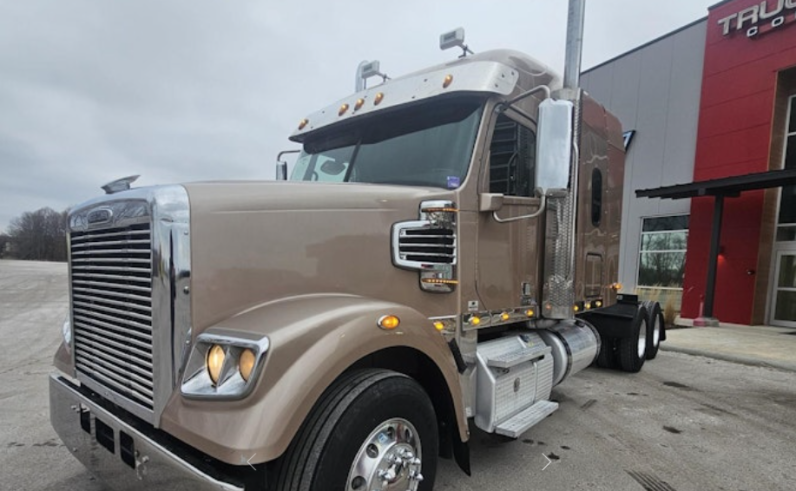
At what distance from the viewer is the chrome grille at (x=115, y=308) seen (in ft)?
6.57

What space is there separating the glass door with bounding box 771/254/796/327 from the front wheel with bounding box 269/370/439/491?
1410cm

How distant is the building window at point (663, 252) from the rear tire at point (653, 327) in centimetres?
822

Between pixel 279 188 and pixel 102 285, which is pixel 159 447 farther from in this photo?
pixel 279 188

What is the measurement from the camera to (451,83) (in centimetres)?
302

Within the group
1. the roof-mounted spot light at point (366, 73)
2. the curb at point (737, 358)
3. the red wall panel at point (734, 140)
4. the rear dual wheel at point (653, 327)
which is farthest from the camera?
the red wall panel at point (734, 140)

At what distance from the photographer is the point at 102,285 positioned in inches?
90.8

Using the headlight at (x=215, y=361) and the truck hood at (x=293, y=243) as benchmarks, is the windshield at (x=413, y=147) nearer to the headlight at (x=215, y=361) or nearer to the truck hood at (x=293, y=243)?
the truck hood at (x=293, y=243)

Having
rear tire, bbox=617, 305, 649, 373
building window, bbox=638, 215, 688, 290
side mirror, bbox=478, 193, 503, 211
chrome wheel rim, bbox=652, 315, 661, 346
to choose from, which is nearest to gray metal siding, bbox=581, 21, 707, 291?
building window, bbox=638, 215, 688, 290

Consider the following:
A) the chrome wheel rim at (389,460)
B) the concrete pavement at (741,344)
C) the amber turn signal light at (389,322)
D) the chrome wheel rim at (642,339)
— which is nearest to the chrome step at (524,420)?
the chrome wheel rim at (389,460)

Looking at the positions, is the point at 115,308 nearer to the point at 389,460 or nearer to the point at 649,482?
the point at 389,460

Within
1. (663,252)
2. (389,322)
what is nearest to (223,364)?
(389,322)

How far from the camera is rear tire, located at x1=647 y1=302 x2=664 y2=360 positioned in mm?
6823

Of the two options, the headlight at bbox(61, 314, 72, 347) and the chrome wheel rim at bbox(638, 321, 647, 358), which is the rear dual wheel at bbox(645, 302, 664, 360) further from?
the headlight at bbox(61, 314, 72, 347)

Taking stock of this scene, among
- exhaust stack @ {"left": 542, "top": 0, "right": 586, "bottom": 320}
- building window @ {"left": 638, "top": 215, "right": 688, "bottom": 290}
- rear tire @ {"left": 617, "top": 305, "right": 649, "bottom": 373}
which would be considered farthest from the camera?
building window @ {"left": 638, "top": 215, "right": 688, "bottom": 290}
